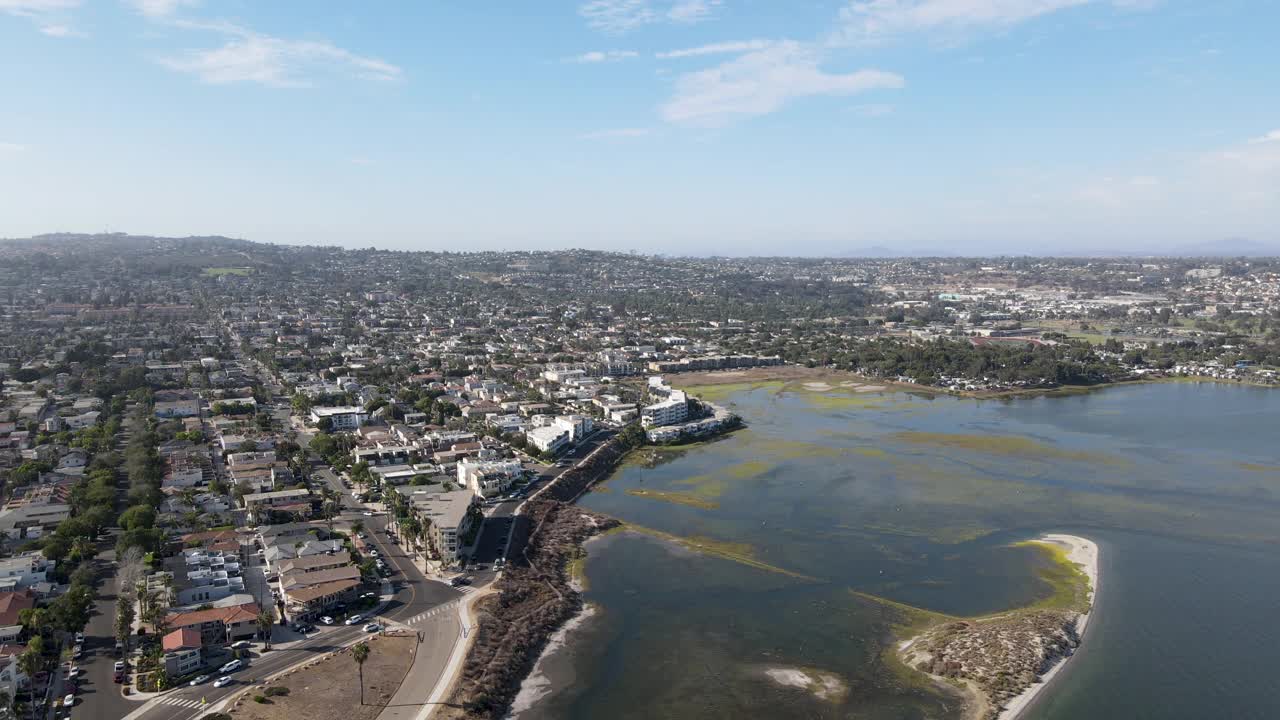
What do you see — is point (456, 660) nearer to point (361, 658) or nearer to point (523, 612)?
point (361, 658)

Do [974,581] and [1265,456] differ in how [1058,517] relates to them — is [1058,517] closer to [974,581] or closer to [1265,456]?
[974,581]

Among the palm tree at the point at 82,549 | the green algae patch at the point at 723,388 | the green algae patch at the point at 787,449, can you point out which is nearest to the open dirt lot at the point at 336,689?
the palm tree at the point at 82,549


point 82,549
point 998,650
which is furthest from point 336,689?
point 998,650

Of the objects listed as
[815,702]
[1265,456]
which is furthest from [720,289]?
[815,702]

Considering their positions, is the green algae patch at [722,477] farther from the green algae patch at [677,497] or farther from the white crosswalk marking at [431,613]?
the white crosswalk marking at [431,613]

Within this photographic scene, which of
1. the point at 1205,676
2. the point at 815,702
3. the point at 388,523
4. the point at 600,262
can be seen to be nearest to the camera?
the point at 815,702

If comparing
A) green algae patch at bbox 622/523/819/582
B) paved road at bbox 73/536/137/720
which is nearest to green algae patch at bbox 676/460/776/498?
green algae patch at bbox 622/523/819/582
